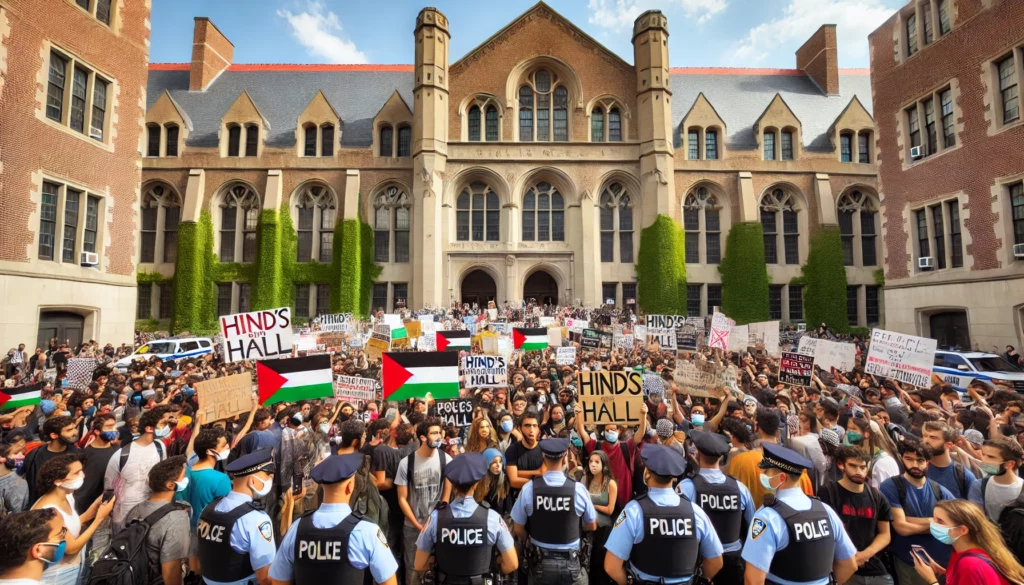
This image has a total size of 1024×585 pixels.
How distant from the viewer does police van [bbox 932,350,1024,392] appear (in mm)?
13109

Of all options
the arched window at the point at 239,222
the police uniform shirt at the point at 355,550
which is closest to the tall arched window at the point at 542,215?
the arched window at the point at 239,222

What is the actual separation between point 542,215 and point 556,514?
26802mm

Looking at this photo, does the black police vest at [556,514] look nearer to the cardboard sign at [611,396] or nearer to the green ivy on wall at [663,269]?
the cardboard sign at [611,396]

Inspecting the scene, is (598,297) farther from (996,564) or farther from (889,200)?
(996,564)

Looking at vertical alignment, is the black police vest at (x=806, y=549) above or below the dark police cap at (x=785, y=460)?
below

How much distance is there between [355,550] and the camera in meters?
3.28

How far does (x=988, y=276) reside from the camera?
57.4ft

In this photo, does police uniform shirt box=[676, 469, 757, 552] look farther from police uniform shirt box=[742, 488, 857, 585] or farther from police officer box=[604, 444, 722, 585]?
police uniform shirt box=[742, 488, 857, 585]

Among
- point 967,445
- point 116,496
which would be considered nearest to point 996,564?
point 967,445

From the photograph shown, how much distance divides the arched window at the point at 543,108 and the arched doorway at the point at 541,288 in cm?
841

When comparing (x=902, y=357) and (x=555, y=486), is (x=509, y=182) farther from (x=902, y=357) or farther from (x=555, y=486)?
(x=555, y=486)

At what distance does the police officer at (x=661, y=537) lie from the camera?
365cm

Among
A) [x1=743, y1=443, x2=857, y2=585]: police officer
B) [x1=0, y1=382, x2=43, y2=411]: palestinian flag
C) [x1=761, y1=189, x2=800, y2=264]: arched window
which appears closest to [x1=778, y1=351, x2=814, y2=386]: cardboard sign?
[x1=743, y1=443, x2=857, y2=585]: police officer

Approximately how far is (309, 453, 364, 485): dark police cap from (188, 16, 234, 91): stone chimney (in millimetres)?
38398
